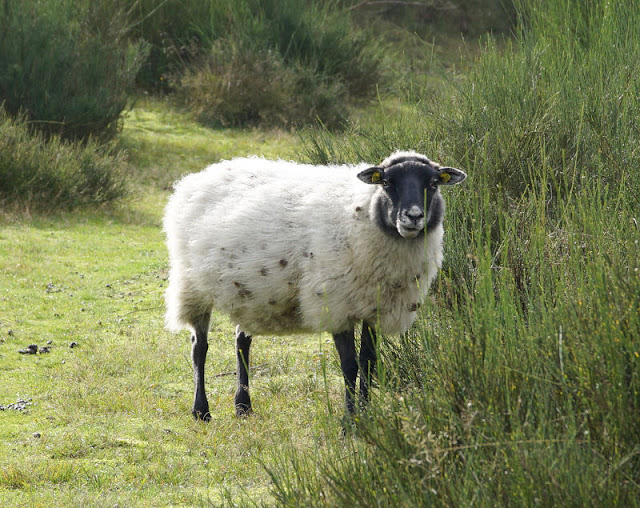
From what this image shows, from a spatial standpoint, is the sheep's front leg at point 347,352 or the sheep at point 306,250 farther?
the sheep's front leg at point 347,352

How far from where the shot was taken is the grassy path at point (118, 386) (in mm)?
4984

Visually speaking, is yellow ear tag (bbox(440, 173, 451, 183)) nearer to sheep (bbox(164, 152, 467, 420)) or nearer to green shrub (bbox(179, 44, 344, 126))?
sheep (bbox(164, 152, 467, 420))

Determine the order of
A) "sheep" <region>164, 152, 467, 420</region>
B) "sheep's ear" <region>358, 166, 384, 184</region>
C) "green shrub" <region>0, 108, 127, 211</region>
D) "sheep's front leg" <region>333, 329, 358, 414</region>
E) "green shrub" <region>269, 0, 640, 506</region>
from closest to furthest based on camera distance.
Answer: "green shrub" <region>269, 0, 640, 506</region>, "sheep's ear" <region>358, 166, 384, 184</region>, "sheep" <region>164, 152, 467, 420</region>, "sheep's front leg" <region>333, 329, 358, 414</region>, "green shrub" <region>0, 108, 127, 211</region>

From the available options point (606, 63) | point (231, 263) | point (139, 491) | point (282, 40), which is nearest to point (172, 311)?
point (231, 263)

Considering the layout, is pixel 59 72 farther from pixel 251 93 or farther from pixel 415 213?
pixel 415 213

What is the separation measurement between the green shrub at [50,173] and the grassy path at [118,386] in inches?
20.1

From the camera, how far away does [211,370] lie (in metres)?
7.13

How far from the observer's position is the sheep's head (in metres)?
4.89

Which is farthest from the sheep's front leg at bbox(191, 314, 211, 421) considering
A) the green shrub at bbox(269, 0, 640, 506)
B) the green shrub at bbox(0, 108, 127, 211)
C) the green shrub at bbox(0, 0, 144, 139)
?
the green shrub at bbox(0, 0, 144, 139)

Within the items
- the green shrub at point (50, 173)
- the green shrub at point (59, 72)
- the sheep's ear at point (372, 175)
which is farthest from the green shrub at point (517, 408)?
the green shrub at point (59, 72)

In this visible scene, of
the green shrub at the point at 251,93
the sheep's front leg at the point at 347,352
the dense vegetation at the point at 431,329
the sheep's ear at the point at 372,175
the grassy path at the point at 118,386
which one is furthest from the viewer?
the green shrub at the point at 251,93

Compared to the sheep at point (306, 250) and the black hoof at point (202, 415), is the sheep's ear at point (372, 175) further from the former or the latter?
the black hoof at point (202, 415)

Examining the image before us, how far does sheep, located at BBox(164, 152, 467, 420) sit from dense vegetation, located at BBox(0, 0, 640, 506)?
25 centimetres

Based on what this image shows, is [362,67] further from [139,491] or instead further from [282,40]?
[139,491]
